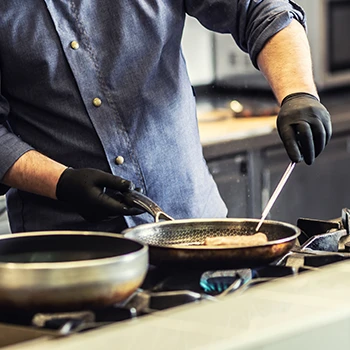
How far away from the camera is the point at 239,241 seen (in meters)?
1.26

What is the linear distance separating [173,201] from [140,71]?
0.30 m

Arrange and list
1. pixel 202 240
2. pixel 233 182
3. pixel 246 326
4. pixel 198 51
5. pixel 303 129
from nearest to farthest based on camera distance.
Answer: pixel 246 326, pixel 202 240, pixel 303 129, pixel 233 182, pixel 198 51

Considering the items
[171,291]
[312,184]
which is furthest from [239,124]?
[171,291]

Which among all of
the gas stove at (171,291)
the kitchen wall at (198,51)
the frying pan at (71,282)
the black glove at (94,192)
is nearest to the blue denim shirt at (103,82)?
the black glove at (94,192)

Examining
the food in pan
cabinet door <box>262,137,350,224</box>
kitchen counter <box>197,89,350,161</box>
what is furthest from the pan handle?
cabinet door <box>262,137,350,224</box>

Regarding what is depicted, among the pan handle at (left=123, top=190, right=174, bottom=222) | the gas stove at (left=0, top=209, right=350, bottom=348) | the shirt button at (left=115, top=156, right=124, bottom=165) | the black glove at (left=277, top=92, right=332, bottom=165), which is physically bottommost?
the gas stove at (left=0, top=209, right=350, bottom=348)

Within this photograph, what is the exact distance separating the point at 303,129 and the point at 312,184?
6.33ft

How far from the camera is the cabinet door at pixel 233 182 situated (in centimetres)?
308

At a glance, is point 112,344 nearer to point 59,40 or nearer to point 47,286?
point 47,286

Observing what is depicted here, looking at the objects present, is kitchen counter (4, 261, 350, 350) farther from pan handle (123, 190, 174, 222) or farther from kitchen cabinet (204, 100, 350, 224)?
kitchen cabinet (204, 100, 350, 224)

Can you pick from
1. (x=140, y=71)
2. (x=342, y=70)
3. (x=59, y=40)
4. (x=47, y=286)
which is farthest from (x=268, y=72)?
(x=342, y=70)

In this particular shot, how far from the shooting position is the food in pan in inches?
48.8

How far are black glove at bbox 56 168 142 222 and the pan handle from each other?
2cm

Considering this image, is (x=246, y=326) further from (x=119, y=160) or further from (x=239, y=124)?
(x=239, y=124)
